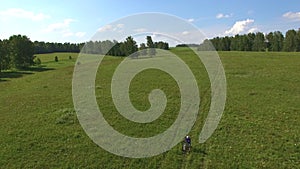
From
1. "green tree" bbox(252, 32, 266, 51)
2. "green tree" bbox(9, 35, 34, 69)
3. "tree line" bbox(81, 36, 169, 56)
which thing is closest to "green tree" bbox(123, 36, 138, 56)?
"tree line" bbox(81, 36, 169, 56)

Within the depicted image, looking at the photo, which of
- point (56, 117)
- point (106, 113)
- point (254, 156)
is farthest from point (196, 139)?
point (56, 117)

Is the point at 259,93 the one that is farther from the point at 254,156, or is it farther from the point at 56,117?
the point at 56,117

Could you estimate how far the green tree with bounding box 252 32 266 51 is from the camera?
14950 cm

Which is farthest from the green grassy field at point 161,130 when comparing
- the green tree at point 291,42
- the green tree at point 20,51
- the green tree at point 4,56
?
the green tree at point 291,42

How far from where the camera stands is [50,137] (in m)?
23.0

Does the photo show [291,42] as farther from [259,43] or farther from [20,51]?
[20,51]

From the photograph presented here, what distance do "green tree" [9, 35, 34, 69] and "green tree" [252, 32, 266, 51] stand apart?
374 ft

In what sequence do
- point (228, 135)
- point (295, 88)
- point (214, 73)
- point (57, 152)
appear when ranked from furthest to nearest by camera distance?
point (214, 73), point (295, 88), point (228, 135), point (57, 152)

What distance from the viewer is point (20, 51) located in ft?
278

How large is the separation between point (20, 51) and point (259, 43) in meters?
119

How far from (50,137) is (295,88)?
34.8m

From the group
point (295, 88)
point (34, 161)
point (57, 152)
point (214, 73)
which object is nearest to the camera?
point (34, 161)

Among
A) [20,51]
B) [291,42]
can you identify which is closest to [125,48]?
[20,51]

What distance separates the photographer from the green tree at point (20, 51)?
83.7 metres
